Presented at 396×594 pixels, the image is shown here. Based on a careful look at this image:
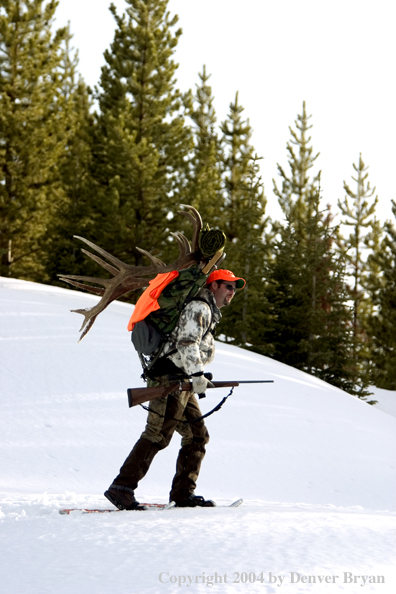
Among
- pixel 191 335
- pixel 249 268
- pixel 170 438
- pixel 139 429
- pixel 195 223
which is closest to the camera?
pixel 191 335

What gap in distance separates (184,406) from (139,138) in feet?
63.0

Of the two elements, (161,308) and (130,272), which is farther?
(130,272)

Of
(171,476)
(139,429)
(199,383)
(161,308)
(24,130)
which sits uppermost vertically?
(24,130)

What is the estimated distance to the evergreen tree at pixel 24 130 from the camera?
21.2 metres

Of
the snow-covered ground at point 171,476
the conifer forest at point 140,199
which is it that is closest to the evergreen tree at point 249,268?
the conifer forest at point 140,199

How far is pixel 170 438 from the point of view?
423 cm

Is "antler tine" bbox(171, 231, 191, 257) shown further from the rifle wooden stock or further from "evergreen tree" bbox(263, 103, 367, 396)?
"evergreen tree" bbox(263, 103, 367, 396)

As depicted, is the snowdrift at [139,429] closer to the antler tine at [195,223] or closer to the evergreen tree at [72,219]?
the antler tine at [195,223]

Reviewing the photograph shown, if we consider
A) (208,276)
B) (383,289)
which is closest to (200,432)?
(208,276)

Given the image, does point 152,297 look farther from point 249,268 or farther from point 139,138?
point 139,138

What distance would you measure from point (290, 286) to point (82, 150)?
9.33 metres

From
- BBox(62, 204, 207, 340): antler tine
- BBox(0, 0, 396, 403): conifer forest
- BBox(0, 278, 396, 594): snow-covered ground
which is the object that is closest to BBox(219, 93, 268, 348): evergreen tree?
BBox(0, 0, 396, 403): conifer forest

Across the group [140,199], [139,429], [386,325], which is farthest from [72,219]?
[139,429]

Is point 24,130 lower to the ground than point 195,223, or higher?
higher
